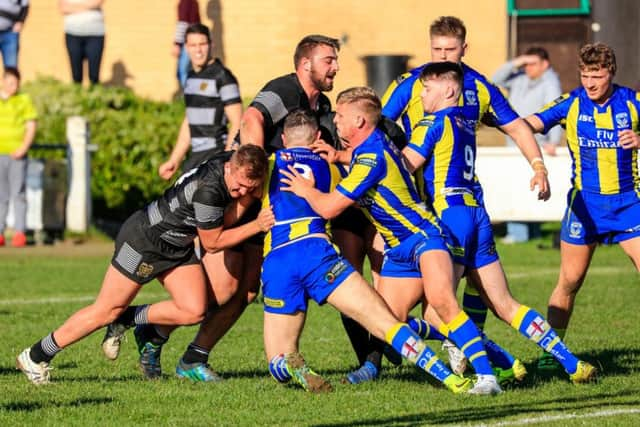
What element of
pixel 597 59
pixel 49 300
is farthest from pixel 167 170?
pixel 597 59

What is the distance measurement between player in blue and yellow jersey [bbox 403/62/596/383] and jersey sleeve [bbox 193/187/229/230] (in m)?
1.14

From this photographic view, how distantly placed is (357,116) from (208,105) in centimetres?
498

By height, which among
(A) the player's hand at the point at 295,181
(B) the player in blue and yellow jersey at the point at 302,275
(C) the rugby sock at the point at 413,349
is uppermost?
(A) the player's hand at the point at 295,181

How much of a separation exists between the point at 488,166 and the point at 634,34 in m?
6.78

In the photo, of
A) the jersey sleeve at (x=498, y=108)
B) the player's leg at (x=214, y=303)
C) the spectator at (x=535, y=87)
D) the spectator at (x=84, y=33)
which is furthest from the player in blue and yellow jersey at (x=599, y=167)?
the spectator at (x=84, y=33)

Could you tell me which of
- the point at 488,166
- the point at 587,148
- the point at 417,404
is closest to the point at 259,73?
the point at 488,166

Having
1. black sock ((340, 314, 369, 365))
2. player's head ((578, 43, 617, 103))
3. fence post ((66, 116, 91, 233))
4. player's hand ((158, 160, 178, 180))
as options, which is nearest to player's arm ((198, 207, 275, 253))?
black sock ((340, 314, 369, 365))

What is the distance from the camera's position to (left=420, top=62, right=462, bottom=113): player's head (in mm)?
8711

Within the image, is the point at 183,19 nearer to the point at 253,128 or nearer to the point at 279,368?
the point at 253,128

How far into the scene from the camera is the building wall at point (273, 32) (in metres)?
23.7

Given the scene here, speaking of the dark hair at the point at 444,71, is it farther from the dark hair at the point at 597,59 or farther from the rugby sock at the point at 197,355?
the rugby sock at the point at 197,355

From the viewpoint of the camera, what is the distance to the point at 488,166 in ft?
60.5

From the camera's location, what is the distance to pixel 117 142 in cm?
1956

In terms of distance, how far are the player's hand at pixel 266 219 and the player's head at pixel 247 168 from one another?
0.17 m
